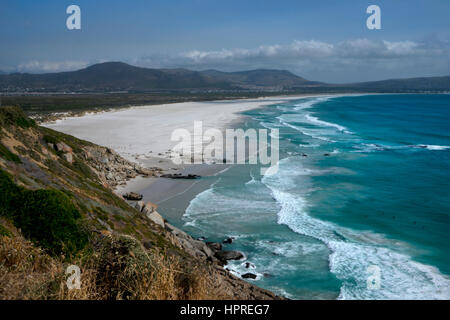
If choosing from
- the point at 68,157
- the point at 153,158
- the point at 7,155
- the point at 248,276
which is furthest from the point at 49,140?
the point at 153,158

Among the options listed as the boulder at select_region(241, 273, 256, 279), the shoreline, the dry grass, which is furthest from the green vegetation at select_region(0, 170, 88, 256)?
the shoreline

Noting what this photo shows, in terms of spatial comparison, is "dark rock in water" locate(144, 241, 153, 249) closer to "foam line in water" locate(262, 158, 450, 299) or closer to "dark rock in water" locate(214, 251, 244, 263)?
"dark rock in water" locate(214, 251, 244, 263)

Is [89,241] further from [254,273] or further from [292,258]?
[292,258]

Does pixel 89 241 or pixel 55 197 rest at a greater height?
pixel 55 197

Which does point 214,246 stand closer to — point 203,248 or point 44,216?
point 203,248

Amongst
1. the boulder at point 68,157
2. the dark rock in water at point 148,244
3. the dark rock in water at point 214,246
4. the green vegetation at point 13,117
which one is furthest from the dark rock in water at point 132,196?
the dark rock in water at point 148,244

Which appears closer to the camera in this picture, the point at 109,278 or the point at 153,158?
the point at 109,278
